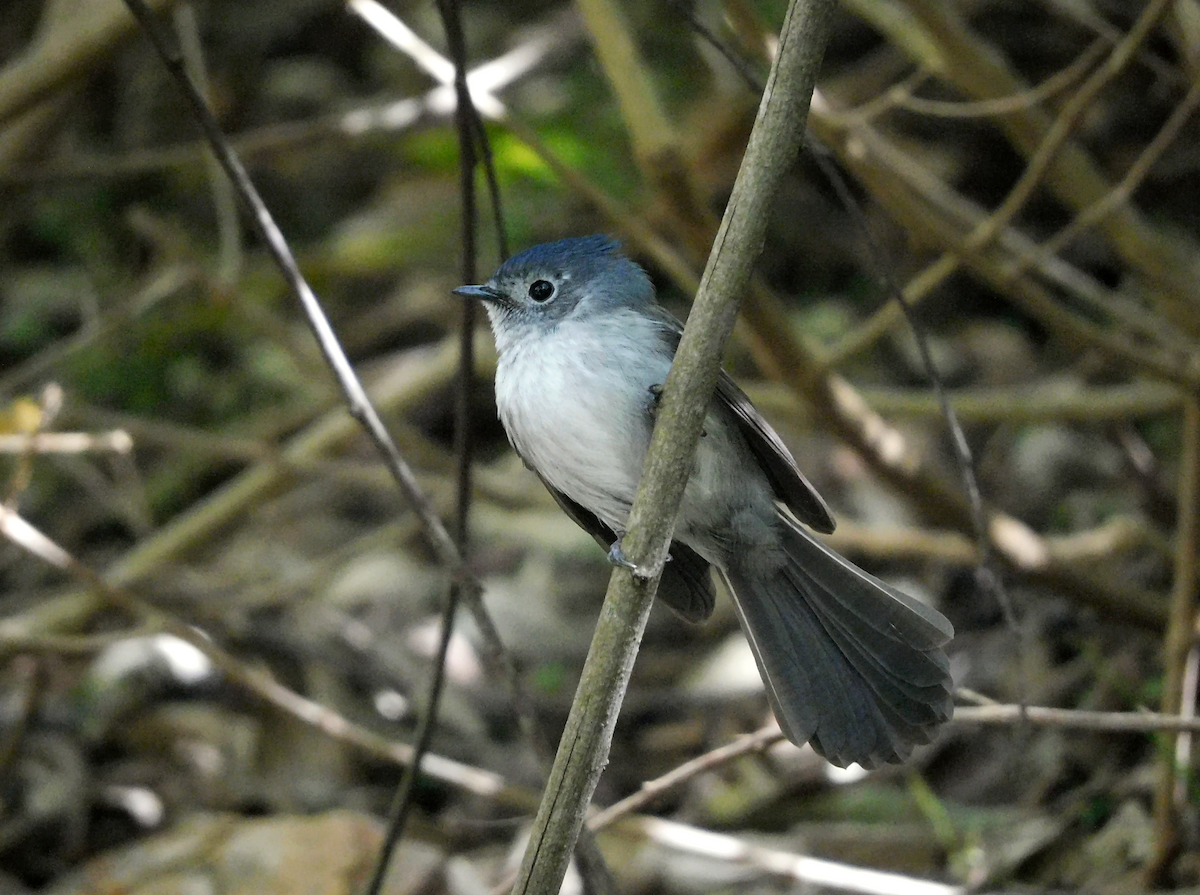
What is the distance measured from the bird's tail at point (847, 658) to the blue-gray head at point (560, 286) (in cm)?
Result: 71

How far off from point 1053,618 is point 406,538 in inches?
107

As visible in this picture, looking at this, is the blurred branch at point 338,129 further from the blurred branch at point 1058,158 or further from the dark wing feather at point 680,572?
the dark wing feather at point 680,572

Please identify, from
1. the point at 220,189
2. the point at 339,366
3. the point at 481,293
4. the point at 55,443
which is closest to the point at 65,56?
the point at 55,443

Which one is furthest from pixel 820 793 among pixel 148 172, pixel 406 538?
pixel 148 172

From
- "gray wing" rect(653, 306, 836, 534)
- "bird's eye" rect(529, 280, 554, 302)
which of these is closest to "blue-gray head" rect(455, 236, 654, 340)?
"bird's eye" rect(529, 280, 554, 302)

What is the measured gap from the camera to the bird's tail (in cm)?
253

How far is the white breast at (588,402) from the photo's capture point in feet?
8.81

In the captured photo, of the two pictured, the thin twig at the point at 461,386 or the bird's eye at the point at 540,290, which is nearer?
the thin twig at the point at 461,386

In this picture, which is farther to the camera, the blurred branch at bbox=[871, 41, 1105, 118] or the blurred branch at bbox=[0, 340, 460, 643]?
the blurred branch at bbox=[0, 340, 460, 643]

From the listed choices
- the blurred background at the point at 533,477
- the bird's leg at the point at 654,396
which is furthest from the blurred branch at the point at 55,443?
the bird's leg at the point at 654,396

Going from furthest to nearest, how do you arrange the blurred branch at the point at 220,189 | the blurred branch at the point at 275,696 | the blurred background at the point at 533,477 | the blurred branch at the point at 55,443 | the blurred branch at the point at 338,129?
the blurred branch at the point at 220,189 < the blurred branch at the point at 338,129 < the blurred background at the point at 533,477 < the blurred branch at the point at 55,443 < the blurred branch at the point at 275,696

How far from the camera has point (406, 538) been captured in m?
5.68

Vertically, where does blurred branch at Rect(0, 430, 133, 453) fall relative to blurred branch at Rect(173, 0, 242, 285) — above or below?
below

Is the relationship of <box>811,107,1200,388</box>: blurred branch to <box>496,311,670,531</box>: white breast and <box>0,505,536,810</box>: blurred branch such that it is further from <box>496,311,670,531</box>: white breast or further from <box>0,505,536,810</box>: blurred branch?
<box>0,505,536,810</box>: blurred branch
